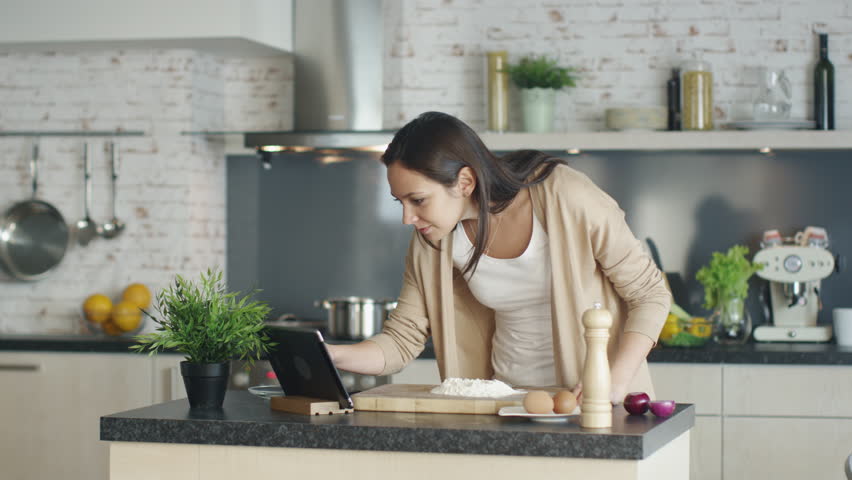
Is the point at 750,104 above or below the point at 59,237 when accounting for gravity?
above

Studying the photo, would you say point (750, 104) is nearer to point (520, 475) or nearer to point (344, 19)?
point (344, 19)

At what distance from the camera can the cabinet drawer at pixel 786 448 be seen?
375cm

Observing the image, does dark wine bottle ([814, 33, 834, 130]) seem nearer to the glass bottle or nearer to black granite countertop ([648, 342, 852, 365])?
black granite countertop ([648, 342, 852, 365])

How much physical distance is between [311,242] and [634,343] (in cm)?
269

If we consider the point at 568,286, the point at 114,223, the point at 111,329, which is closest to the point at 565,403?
the point at 568,286

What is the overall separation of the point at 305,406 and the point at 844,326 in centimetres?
277

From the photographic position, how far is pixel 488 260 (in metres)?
2.40

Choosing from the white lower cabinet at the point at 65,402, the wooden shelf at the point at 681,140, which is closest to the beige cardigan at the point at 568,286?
the wooden shelf at the point at 681,140

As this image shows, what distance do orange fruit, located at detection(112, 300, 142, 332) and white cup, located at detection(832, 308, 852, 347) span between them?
2832 mm

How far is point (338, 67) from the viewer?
179 inches

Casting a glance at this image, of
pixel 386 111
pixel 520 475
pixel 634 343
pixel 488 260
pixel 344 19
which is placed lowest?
pixel 520 475

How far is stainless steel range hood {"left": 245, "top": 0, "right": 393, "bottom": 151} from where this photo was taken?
4.52 meters

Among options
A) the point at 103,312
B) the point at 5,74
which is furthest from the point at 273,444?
the point at 5,74

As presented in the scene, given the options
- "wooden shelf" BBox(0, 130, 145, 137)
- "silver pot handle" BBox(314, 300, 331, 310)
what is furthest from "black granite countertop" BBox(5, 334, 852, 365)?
"wooden shelf" BBox(0, 130, 145, 137)
